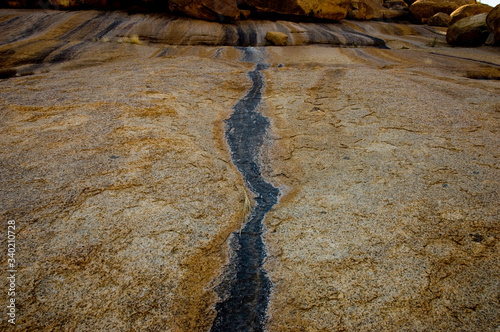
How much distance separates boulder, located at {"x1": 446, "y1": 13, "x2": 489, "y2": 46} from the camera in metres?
8.37

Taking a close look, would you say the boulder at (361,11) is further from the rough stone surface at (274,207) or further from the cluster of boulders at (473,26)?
the rough stone surface at (274,207)

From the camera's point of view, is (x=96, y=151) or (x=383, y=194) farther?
(x=96, y=151)

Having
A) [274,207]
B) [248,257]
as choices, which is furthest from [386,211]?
[248,257]

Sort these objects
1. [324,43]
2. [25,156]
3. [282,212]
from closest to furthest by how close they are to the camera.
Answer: [282,212]
[25,156]
[324,43]

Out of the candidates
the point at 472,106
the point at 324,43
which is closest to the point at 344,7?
the point at 324,43

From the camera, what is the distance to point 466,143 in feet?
8.30

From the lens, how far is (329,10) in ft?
34.1

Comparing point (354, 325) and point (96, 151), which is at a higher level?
point (96, 151)

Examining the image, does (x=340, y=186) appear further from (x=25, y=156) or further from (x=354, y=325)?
(x=25, y=156)

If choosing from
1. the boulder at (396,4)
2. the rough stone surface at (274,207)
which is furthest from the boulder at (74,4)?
the boulder at (396,4)

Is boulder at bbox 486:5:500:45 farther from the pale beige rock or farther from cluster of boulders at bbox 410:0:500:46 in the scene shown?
the pale beige rock

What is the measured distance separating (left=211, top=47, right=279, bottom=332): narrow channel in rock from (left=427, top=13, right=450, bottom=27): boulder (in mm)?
12080

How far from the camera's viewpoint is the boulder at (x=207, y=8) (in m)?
8.69

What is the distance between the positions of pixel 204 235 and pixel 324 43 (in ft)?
27.7
